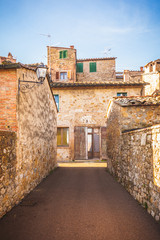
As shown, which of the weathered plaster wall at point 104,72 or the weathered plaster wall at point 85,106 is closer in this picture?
the weathered plaster wall at point 85,106

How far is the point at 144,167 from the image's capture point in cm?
412

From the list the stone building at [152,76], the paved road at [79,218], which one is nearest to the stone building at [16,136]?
the paved road at [79,218]

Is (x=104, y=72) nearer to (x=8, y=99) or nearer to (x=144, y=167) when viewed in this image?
(x=8, y=99)

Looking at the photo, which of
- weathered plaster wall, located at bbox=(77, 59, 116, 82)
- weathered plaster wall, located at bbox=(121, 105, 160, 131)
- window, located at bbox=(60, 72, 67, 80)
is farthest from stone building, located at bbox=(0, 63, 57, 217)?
weathered plaster wall, located at bbox=(77, 59, 116, 82)

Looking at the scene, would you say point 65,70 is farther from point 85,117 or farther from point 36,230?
point 36,230

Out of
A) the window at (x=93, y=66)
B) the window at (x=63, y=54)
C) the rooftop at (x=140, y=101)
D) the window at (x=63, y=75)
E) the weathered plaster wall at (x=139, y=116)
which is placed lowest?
the weathered plaster wall at (x=139, y=116)

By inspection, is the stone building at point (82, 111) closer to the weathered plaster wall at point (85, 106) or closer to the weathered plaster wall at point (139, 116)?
the weathered plaster wall at point (85, 106)

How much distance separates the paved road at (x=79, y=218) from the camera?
305 centimetres

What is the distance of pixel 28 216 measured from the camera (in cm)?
379

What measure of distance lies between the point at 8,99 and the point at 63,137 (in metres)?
9.74

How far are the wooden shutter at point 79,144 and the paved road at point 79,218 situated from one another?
816 centimetres

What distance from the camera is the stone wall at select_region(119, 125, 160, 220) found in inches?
136

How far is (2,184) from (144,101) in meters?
5.27

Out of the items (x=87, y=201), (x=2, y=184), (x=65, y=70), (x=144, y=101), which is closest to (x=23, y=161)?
(x=2, y=184)
